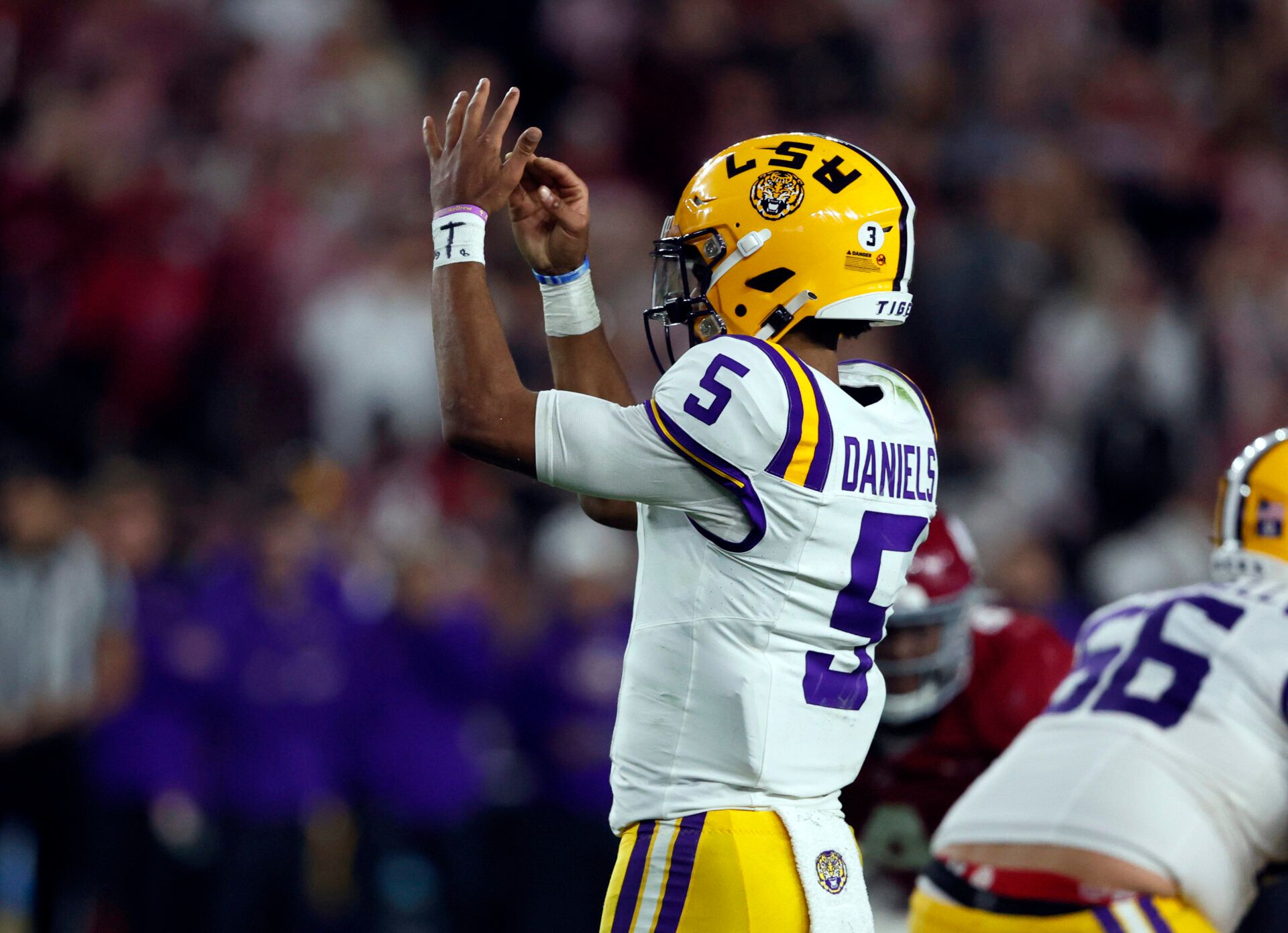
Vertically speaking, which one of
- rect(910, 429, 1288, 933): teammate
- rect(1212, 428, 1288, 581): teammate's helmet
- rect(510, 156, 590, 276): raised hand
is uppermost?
rect(510, 156, 590, 276): raised hand

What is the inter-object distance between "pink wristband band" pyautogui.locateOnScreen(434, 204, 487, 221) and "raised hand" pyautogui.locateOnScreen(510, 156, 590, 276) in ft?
0.84

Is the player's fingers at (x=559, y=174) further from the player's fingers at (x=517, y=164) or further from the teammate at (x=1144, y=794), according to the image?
the teammate at (x=1144, y=794)

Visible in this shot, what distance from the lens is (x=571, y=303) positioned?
342cm

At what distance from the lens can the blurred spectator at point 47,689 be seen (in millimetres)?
7617

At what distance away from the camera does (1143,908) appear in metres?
3.66

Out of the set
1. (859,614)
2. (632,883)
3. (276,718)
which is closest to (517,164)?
(859,614)

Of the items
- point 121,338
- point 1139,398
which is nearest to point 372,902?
point 121,338

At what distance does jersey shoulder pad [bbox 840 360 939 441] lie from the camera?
3.18m

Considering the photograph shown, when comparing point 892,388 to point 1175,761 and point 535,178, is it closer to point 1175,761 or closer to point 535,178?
point 535,178

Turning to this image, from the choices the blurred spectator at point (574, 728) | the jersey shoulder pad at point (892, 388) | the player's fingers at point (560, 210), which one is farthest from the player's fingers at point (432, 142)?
the blurred spectator at point (574, 728)

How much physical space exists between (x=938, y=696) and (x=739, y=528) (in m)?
1.84

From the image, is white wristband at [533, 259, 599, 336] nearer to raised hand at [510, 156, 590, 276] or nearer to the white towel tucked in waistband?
raised hand at [510, 156, 590, 276]

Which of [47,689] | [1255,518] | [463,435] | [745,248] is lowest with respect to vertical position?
[47,689]

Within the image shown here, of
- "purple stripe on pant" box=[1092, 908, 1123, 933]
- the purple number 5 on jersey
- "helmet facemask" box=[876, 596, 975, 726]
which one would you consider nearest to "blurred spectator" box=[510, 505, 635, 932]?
"helmet facemask" box=[876, 596, 975, 726]
